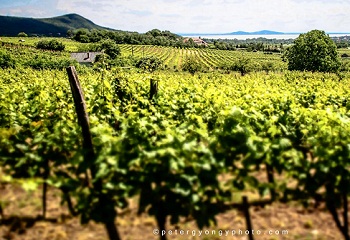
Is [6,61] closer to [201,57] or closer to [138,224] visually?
[138,224]

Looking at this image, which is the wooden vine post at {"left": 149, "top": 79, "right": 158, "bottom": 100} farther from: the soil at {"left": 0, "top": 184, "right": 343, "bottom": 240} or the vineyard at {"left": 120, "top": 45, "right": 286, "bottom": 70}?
the vineyard at {"left": 120, "top": 45, "right": 286, "bottom": 70}

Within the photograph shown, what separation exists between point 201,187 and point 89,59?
307 feet

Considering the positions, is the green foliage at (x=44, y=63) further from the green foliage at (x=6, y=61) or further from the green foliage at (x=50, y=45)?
the green foliage at (x=50, y=45)

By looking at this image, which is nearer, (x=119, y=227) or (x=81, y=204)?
(x=81, y=204)

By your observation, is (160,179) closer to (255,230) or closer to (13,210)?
(255,230)

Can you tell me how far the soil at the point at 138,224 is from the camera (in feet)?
12.8

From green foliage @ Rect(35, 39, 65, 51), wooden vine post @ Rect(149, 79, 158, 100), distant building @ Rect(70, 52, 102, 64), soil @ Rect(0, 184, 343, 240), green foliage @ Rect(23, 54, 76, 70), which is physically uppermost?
green foliage @ Rect(35, 39, 65, 51)

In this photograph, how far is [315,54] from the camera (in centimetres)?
6216

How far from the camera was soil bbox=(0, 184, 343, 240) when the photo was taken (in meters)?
3.89

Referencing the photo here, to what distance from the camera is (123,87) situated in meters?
10.5

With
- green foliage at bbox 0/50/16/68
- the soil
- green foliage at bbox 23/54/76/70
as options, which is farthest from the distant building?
the soil

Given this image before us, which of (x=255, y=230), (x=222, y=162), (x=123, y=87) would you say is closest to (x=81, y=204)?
(x=222, y=162)

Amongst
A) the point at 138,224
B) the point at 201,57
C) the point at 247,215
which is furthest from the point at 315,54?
the point at 138,224

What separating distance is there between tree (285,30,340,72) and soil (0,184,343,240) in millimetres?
63118
